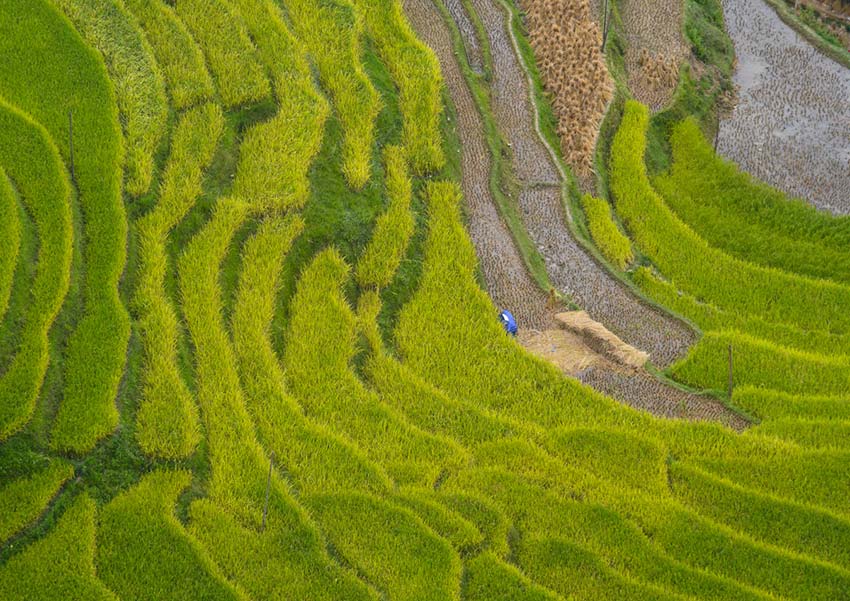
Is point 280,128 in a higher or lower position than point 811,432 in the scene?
higher

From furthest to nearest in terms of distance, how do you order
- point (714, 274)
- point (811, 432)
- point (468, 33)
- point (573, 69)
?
point (468, 33)
point (573, 69)
point (714, 274)
point (811, 432)

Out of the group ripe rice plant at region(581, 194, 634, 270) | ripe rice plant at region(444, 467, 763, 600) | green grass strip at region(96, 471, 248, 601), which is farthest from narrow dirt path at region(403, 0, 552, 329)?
green grass strip at region(96, 471, 248, 601)

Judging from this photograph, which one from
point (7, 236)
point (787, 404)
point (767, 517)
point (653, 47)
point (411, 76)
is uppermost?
point (653, 47)

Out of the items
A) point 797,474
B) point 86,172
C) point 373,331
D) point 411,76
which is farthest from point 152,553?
point 411,76

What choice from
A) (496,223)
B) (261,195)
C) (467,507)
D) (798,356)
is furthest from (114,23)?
(798,356)

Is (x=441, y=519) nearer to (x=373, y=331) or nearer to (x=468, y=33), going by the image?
(x=373, y=331)

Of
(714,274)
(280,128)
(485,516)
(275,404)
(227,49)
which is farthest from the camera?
(227,49)
